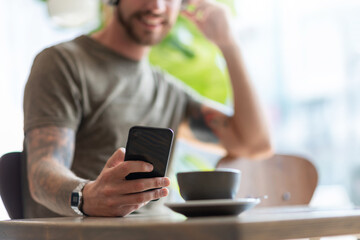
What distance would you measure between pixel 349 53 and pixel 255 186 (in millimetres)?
2918

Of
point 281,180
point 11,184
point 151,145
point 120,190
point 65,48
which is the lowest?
point 281,180

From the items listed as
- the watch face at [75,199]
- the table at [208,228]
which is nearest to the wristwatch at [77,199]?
the watch face at [75,199]

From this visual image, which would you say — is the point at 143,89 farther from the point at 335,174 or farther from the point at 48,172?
the point at 335,174

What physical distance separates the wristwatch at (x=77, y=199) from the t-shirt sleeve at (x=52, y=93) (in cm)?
42

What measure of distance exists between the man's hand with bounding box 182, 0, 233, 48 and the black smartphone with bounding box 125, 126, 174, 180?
121 cm

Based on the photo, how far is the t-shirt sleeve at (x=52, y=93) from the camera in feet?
4.95

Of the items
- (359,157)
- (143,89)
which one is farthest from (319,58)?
(143,89)

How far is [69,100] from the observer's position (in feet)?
5.25

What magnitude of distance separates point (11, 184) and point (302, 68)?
367cm

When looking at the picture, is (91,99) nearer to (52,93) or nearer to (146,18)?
(52,93)

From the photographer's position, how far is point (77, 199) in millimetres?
1102

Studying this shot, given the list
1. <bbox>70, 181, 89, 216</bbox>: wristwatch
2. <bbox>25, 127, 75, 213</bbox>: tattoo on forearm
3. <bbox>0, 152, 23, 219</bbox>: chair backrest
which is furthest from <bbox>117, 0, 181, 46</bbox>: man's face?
<bbox>70, 181, 89, 216</bbox>: wristwatch

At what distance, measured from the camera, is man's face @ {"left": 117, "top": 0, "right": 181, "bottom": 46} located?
1.82m

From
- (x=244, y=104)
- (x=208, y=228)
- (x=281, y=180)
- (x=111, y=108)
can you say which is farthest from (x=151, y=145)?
(x=244, y=104)
